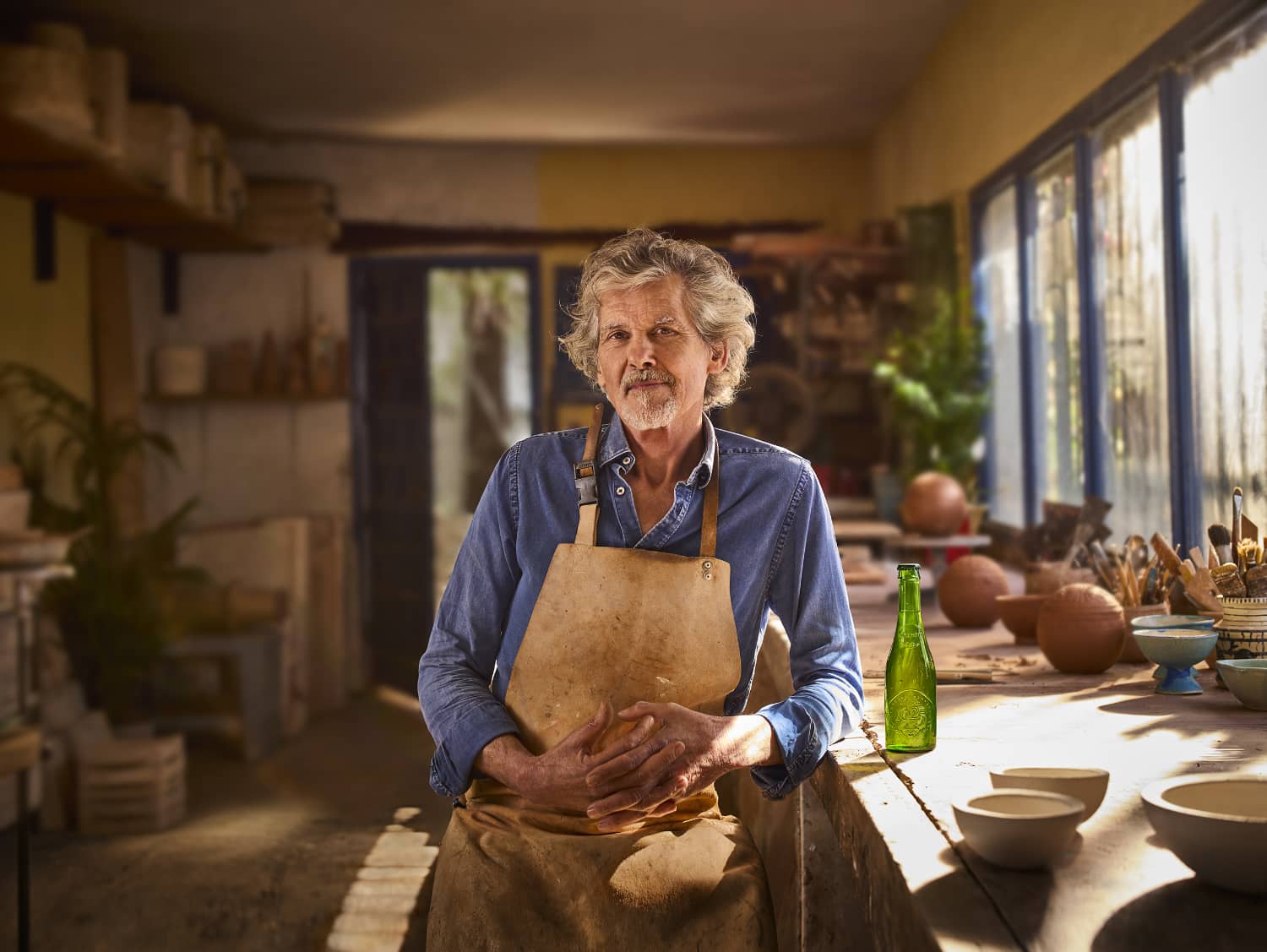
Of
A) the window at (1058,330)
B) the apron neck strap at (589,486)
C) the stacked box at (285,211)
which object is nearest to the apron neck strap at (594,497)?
the apron neck strap at (589,486)

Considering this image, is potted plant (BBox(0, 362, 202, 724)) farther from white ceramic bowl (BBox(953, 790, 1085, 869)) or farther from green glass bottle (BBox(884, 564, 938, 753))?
white ceramic bowl (BBox(953, 790, 1085, 869))

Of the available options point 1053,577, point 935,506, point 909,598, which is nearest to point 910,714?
point 909,598

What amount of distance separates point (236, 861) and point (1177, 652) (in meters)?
3.43

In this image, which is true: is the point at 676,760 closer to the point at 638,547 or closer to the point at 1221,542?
the point at 638,547

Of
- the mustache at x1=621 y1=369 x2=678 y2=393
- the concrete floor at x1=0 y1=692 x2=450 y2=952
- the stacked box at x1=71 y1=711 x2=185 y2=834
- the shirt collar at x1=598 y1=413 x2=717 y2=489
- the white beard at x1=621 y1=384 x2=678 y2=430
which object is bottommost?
the concrete floor at x1=0 y1=692 x2=450 y2=952

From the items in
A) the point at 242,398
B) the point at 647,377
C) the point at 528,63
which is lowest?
the point at 647,377

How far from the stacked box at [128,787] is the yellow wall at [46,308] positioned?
152 cm

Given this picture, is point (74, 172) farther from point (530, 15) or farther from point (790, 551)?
point (790, 551)

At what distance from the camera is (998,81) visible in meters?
4.83

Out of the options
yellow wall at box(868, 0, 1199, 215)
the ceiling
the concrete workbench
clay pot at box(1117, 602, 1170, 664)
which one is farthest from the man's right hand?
the ceiling

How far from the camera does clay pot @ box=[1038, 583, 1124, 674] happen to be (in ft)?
7.72

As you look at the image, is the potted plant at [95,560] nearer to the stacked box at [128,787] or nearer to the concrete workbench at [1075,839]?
the stacked box at [128,787]

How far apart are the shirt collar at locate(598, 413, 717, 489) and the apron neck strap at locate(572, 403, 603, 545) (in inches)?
0.7

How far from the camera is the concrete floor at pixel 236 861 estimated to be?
3793 millimetres
